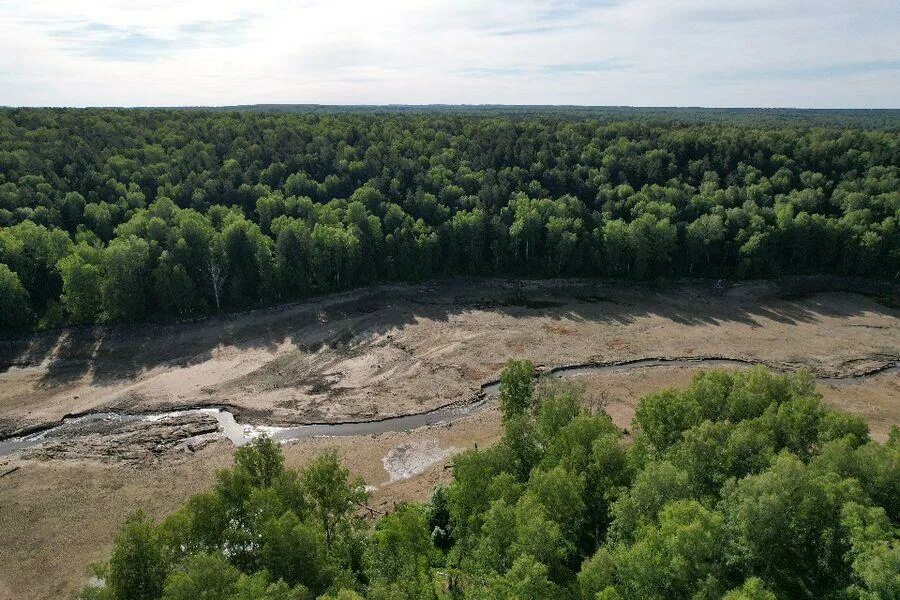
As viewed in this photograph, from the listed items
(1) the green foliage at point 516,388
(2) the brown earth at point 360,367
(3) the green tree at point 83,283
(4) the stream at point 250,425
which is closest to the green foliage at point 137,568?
(2) the brown earth at point 360,367

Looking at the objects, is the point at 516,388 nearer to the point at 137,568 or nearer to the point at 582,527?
the point at 582,527

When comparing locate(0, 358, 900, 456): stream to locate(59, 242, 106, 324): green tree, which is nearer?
locate(0, 358, 900, 456): stream

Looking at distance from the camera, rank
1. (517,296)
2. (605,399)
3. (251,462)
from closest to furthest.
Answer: (251,462)
(605,399)
(517,296)

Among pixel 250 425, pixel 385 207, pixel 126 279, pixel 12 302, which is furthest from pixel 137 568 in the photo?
pixel 385 207

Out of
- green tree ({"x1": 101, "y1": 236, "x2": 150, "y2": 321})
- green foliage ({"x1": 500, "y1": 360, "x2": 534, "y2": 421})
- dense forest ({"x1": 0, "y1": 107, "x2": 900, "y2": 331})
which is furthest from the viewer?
dense forest ({"x1": 0, "y1": 107, "x2": 900, "y2": 331})

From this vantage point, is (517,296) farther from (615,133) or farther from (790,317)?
(615,133)

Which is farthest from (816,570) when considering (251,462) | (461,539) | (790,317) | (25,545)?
(790,317)

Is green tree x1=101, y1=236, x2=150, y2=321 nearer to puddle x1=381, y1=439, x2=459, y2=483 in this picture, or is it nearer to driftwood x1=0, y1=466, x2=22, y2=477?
driftwood x1=0, y1=466, x2=22, y2=477

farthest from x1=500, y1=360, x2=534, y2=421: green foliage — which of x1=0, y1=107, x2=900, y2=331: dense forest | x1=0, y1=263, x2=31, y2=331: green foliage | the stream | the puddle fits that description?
x1=0, y1=263, x2=31, y2=331: green foliage
